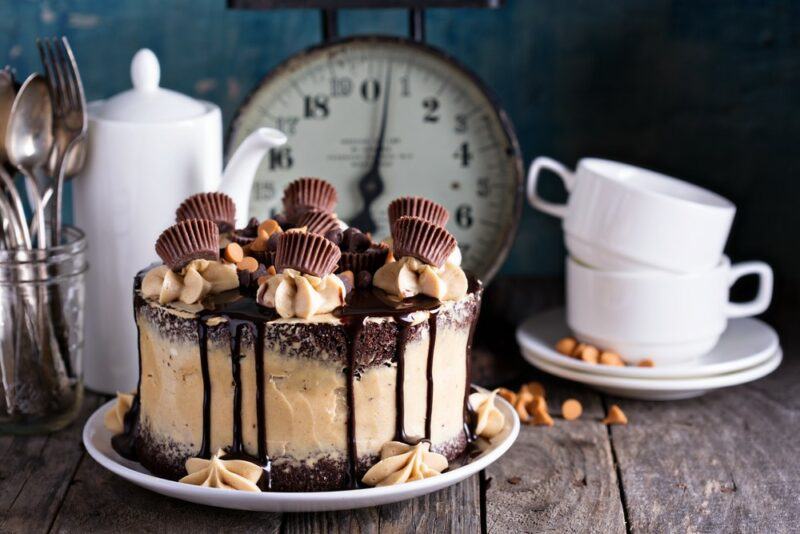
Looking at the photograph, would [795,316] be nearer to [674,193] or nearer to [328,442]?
[674,193]

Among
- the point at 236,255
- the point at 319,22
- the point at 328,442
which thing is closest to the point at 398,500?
the point at 328,442

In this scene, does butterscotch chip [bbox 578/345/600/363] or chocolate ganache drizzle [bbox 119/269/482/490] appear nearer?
chocolate ganache drizzle [bbox 119/269/482/490]

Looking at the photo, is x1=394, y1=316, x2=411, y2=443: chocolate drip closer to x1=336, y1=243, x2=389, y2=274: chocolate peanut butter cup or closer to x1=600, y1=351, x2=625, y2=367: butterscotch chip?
x1=336, y1=243, x2=389, y2=274: chocolate peanut butter cup

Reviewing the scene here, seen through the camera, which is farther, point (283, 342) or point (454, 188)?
point (454, 188)

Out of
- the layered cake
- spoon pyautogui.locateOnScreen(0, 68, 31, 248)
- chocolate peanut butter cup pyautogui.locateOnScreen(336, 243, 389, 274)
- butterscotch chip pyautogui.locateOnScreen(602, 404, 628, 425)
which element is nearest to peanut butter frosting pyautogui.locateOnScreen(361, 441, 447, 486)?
the layered cake

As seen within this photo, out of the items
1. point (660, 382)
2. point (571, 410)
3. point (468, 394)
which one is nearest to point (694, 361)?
point (660, 382)
